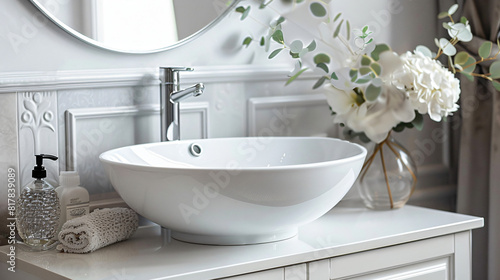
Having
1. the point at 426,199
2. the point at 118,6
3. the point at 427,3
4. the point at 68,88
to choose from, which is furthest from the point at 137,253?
the point at 427,3

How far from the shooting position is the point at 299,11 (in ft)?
5.73

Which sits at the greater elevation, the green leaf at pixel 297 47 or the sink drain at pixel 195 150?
the green leaf at pixel 297 47

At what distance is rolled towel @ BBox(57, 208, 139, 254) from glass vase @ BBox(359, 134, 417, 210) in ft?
2.11

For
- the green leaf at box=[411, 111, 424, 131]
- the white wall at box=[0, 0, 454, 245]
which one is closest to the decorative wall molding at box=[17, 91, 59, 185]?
the white wall at box=[0, 0, 454, 245]

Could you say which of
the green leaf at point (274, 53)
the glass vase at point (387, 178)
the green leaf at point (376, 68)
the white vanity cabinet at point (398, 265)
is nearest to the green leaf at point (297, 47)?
the green leaf at point (274, 53)

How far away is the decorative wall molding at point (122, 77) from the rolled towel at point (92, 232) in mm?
288

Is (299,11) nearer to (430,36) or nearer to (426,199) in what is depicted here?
(430,36)

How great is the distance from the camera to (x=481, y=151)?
2.01 meters

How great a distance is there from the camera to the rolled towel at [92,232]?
3.95 ft

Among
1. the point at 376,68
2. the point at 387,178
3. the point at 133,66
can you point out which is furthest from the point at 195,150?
the point at 376,68

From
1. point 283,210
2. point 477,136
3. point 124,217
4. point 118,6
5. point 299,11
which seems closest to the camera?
point 283,210

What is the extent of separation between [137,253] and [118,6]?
54cm

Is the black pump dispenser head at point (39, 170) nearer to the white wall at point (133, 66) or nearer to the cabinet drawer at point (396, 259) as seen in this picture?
the white wall at point (133, 66)

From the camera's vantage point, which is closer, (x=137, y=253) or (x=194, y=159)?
(x=137, y=253)
